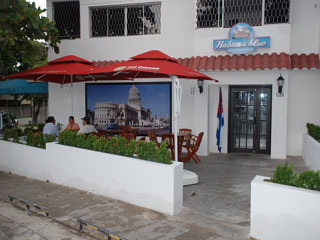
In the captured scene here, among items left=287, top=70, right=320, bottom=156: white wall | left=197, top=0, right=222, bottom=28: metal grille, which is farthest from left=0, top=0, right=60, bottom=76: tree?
left=287, top=70, right=320, bottom=156: white wall

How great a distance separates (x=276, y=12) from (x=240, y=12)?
117 centimetres

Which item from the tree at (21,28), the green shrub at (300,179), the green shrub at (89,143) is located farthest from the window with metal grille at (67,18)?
the green shrub at (300,179)

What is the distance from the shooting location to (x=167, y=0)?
11219 millimetres

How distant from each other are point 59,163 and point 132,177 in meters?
2.42

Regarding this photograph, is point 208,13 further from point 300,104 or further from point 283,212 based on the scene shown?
point 283,212

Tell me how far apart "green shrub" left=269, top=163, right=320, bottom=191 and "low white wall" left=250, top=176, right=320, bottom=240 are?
7.9 inches

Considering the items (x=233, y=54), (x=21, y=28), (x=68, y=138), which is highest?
(x=21, y=28)

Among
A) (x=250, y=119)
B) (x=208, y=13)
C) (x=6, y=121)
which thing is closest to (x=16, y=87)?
(x=6, y=121)

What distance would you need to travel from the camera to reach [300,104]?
1024 cm

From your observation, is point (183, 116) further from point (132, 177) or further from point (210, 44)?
point (132, 177)

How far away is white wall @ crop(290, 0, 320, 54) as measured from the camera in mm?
10016

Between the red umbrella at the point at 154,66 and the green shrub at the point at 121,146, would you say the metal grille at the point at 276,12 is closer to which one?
the red umbrella at the point at 154,66

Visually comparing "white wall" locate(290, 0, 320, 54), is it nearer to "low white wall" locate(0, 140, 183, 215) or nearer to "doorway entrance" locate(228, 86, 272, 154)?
"doorway entrance" locate(228, 86, 272, 154)

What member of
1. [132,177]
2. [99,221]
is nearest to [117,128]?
[132,177]
